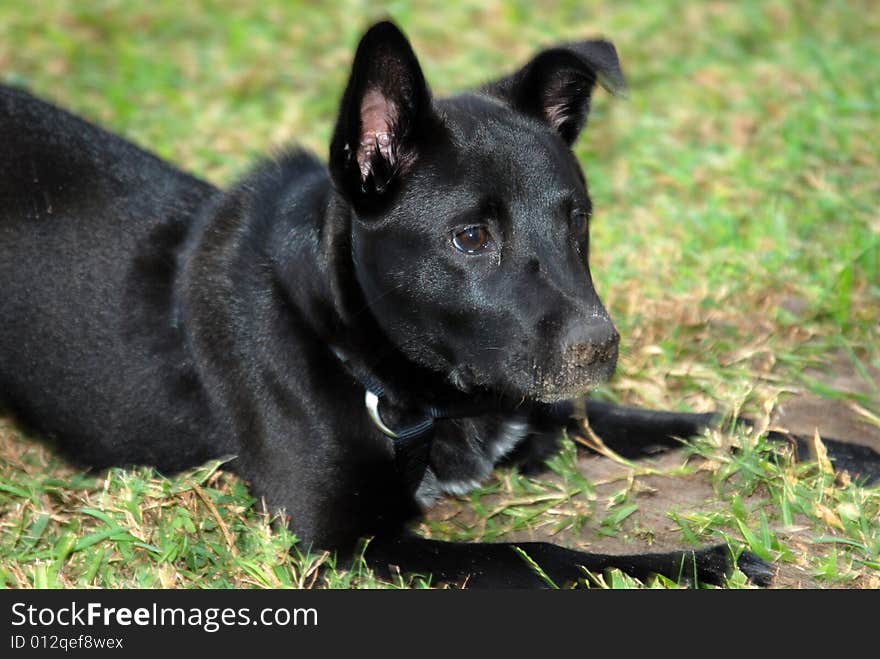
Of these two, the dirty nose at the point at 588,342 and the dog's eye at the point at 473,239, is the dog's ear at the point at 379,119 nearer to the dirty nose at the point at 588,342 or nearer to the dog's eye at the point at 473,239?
the dog's eye at the point at 473,239

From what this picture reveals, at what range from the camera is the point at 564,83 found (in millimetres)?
3836

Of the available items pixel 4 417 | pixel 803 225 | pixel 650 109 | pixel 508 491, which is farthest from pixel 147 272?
pixel 650 109

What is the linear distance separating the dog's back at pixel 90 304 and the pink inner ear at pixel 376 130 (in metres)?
0.92

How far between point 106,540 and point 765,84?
16.0ft

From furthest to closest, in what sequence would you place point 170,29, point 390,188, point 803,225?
point 170,29 < point 803,225 < point 390,188

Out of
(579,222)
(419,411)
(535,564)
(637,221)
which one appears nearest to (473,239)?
(579,222)

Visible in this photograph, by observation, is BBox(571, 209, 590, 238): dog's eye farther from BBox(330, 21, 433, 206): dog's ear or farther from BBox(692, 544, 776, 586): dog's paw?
BBox(692, 544, 776, 586): dog's paw

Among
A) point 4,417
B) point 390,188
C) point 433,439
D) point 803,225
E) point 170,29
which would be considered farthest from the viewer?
point 170,29

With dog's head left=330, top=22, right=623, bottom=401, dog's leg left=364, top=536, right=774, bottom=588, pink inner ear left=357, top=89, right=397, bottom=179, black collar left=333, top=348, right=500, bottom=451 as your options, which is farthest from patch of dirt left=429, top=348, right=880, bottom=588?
pink inner ear left=357, top=89, right=397, bottom=179

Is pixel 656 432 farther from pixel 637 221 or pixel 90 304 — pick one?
pixel 90 304

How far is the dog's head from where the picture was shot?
3.37 m

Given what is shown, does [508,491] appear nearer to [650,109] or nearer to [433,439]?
[433,439]

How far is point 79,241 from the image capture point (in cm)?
410

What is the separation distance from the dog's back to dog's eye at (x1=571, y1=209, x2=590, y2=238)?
1.35m
